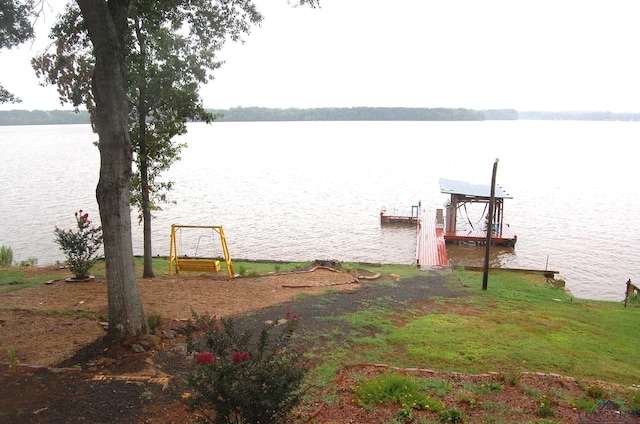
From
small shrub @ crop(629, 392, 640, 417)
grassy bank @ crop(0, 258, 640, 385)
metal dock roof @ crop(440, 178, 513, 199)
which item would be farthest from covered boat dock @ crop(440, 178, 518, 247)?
small shrub @ crop(629, 392, 640, 417)

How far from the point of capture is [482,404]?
19.4 ft

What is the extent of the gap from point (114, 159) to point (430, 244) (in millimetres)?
20473

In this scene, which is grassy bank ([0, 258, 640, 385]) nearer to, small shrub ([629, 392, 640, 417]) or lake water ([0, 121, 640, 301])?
small shrub ([629, 392, 640, 417])

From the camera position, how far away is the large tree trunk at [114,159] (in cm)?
Answer: 731

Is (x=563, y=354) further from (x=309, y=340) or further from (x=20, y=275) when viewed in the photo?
(x=20, y=275)

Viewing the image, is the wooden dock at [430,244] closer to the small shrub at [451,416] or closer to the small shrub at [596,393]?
the small shrub at [596,393]

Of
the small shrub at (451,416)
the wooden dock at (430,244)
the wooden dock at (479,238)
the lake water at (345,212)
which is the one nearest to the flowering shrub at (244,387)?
the small shrub at (451,416)

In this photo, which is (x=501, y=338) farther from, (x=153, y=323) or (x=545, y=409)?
(x=153, y=323)

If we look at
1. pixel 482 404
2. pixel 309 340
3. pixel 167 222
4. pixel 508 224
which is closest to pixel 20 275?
pixel 309 340

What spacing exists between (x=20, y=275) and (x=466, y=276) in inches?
554

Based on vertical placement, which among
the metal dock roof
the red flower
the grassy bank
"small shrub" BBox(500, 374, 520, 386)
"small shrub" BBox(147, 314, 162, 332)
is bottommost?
the grassy bank

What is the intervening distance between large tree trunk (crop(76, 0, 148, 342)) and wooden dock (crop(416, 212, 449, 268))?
41.8 feet

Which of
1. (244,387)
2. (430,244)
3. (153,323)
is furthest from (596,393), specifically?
(430,244)

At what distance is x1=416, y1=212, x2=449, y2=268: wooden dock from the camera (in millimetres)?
21875
